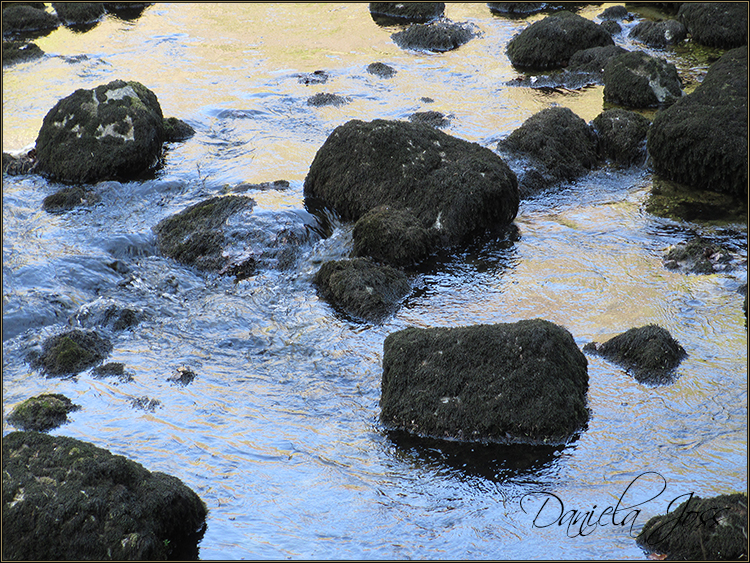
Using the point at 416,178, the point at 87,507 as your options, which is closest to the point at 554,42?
the point at 416,178

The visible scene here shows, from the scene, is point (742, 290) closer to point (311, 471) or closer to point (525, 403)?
point (525, 403)

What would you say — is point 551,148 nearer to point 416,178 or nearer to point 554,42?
point 416,178

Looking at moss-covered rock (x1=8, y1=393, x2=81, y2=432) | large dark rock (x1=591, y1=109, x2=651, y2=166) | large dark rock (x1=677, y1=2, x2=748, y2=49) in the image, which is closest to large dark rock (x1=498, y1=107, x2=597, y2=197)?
large dark rock (x1=591, y1=109, x2=651, y2=166)

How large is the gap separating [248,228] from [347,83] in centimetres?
802

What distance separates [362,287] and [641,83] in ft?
32.4

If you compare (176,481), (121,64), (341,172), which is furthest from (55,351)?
(121,64)

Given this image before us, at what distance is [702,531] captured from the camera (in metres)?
6.05

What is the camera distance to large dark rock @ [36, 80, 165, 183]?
14.2m

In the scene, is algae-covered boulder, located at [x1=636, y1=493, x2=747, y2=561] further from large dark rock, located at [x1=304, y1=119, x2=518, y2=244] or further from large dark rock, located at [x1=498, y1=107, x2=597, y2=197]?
large dark rock, located at [x1=498, y1=107, x2=597, y2=197]

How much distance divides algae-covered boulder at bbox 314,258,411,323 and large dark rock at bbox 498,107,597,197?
391 centimetres

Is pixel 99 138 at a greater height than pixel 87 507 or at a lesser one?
greater

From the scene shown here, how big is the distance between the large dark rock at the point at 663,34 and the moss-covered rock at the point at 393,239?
41.1 feet

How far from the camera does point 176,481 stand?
6.98m

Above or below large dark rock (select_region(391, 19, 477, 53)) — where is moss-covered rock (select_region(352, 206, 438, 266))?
below
